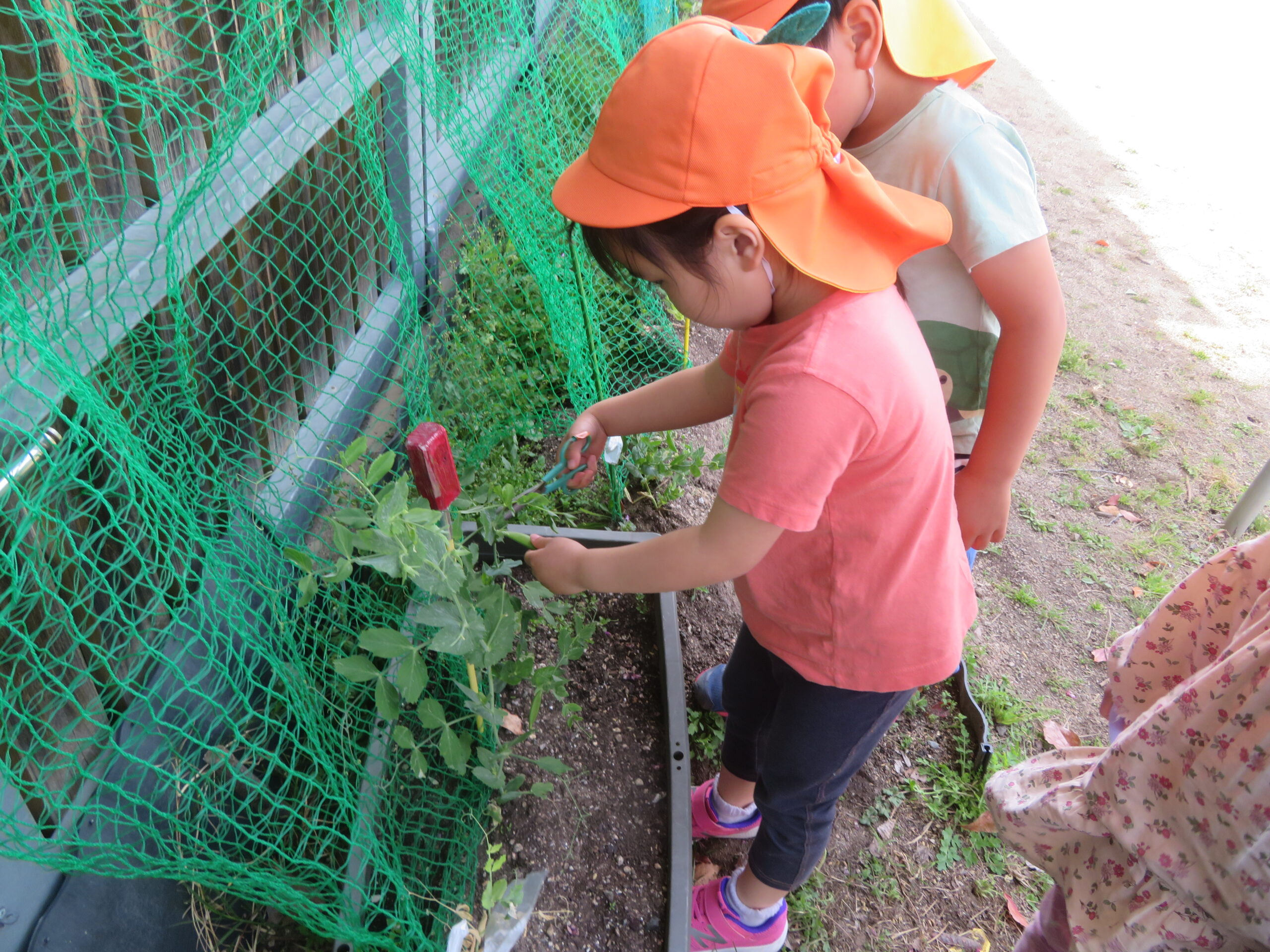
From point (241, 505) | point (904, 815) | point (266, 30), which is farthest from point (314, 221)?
point (904, 815)

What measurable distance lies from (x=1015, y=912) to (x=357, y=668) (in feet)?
5.50

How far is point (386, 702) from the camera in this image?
4.57ft

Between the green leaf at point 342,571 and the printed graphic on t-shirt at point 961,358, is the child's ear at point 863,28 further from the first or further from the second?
the green leaf at point 342,571

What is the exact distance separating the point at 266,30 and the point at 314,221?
0.51 meters

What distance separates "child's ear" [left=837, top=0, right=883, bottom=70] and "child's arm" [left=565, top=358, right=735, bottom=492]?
57cm

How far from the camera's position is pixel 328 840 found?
1.48 metres

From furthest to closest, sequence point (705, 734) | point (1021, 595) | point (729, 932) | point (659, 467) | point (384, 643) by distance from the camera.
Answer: point (1021, 595), point (659, 467), point (705, 734), point (729, 932), point (384, 643)

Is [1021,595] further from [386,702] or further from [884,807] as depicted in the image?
[386,702]

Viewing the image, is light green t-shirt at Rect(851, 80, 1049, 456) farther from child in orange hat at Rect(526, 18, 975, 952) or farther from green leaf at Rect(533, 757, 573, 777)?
green leaf at Rect(533, 757, 573, 777)

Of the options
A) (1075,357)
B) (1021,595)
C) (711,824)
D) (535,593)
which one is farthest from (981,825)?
(1075,357)

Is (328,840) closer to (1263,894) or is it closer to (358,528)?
(358,528)

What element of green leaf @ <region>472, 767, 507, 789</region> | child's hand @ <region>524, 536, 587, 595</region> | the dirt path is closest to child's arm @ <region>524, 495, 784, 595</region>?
child's hand @ <region>524, 536, 587, 595</region>

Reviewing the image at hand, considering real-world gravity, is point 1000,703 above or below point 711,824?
below

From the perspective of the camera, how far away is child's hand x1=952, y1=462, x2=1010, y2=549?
1.65 m
